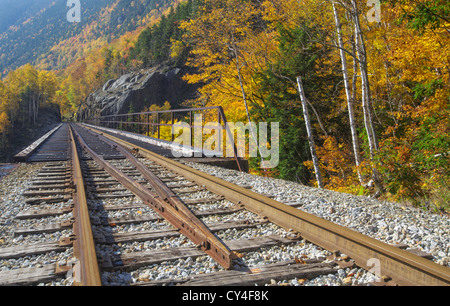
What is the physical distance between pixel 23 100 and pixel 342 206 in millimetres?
106638

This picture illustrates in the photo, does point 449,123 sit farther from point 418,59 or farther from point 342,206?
point 342,206

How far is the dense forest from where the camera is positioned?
7492 millimetres

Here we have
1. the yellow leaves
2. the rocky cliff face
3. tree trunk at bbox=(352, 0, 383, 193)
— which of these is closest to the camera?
tree trunk at bbox=(352, 0, 383, 193)

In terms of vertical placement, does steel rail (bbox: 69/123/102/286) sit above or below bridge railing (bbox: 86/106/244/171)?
below

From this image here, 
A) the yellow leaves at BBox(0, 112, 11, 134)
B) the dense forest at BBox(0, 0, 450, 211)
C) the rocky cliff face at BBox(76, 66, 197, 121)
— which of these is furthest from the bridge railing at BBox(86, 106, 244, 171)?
the yellow leaves at BBox(0, 112, 11, 134)

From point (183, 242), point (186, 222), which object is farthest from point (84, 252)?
point (186, 222)

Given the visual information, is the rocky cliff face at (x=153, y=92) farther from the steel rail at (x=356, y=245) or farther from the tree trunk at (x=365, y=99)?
the steel rail at (x=356, y=245)

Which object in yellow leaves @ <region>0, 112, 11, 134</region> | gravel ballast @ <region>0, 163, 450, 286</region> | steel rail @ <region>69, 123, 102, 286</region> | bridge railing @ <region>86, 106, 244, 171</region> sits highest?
yellow leaves @ <region>0, 112, 11, 134</region>

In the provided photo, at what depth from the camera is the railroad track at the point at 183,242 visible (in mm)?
2301

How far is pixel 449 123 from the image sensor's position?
6.95m

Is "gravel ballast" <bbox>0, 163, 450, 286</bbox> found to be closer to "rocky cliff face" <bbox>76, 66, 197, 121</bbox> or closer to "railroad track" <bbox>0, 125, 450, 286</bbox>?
"railroad track" <bbox>0, 125, 450, 286</bbox>

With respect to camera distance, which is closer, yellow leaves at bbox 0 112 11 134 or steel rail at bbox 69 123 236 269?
steel rail at bbox 69 123 236 269

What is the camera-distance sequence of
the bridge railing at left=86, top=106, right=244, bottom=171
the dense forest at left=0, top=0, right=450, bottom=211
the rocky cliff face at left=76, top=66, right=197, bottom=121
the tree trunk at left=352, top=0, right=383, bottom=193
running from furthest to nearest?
the rocky cliff face at left=76, top=66, right=197, bottom=121, the tree trunk at left=352, top=0, right=383, bottom=193, the bridge railing at left=86, top=106, right=244, bottom=171, the dense forest at left=0, top=0, right=450, bottom=211

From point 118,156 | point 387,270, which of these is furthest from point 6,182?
point 387,270
